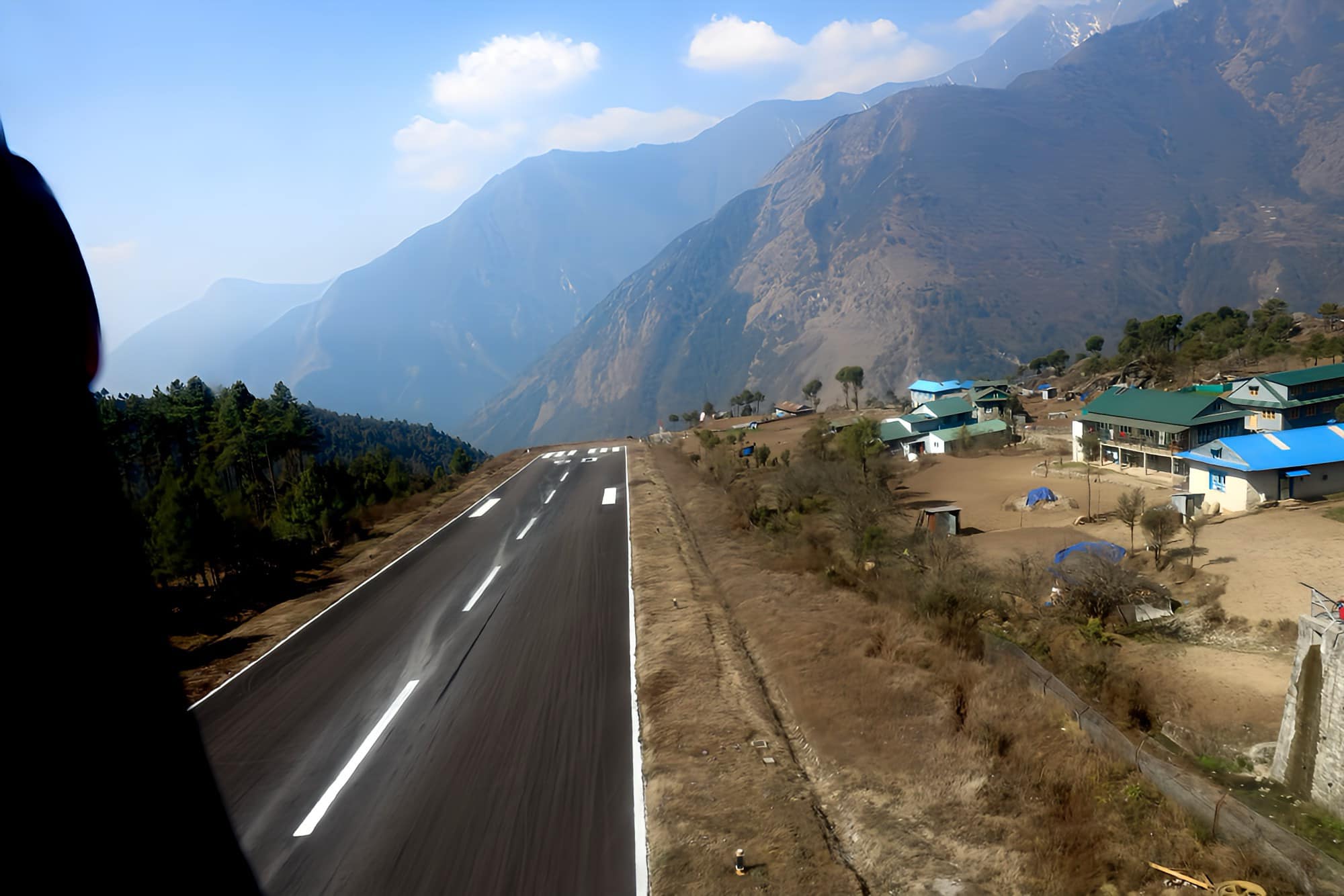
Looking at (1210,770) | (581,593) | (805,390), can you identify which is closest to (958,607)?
(1210,770)

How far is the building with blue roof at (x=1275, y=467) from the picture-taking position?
116 ft

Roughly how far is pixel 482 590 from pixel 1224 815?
14240 mm

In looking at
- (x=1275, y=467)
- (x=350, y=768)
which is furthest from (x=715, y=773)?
(x=1275, y=467)

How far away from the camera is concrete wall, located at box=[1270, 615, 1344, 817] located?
1197 cm

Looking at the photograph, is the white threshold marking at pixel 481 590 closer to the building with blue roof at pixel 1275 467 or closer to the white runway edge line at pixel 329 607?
the white runway edge line at pixel 329 607

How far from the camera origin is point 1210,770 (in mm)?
13695

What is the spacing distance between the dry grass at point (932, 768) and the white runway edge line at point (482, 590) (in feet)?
19.2

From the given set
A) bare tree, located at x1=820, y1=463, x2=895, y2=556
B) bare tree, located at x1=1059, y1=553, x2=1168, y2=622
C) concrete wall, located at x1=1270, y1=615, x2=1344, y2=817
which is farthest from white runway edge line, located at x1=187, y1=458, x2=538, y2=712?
bare tree, located at x1=1059, y1=553, x2=1168, y2=622

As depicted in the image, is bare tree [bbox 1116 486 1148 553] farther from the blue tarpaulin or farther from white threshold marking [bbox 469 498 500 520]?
white threshold marking [bbox 469 498 500 520]

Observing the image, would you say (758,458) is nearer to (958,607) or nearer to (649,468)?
(649,468)

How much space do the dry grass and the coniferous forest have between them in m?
8.20

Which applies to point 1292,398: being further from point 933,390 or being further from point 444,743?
point 444,743

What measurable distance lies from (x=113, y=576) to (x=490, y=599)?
15.0 meters

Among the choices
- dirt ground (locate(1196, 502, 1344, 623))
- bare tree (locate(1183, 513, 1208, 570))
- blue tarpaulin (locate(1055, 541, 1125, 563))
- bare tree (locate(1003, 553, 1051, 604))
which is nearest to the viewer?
bare tree (locate(1003, 553, 1051, 604))
